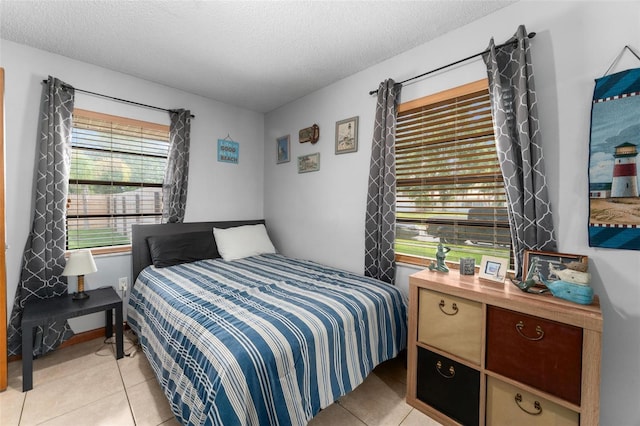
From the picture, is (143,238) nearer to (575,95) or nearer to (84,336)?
(84,336)

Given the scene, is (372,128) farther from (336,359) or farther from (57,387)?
(57,387)

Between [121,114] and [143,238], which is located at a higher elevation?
[121,114]

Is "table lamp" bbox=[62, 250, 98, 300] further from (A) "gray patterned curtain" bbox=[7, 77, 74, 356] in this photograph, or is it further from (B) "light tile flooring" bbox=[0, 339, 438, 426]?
(B) "light tile flooring" bbox=[0, 339, 438, 426]

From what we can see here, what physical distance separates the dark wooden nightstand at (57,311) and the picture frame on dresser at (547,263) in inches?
116

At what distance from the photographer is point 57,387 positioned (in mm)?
1896

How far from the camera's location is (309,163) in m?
3.16

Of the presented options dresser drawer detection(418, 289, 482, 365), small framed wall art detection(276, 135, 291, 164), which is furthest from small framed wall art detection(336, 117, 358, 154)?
dresser drawer detection(418, 289, 482, 365)

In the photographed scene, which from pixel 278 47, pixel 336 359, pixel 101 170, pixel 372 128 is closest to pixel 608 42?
pixel 372 128

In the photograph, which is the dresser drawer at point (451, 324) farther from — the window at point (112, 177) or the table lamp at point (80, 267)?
the window at point (112, 177)

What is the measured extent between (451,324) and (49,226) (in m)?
3.14

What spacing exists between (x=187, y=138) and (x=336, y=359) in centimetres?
273

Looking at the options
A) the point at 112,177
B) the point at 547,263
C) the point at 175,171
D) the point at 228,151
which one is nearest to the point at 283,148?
the point at 228,151

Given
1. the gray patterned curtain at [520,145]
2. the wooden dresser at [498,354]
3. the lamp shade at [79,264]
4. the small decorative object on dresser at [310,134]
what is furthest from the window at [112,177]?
the gray patterned curtain at [520,145]

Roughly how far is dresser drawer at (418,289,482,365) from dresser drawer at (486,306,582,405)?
0.24 ft
